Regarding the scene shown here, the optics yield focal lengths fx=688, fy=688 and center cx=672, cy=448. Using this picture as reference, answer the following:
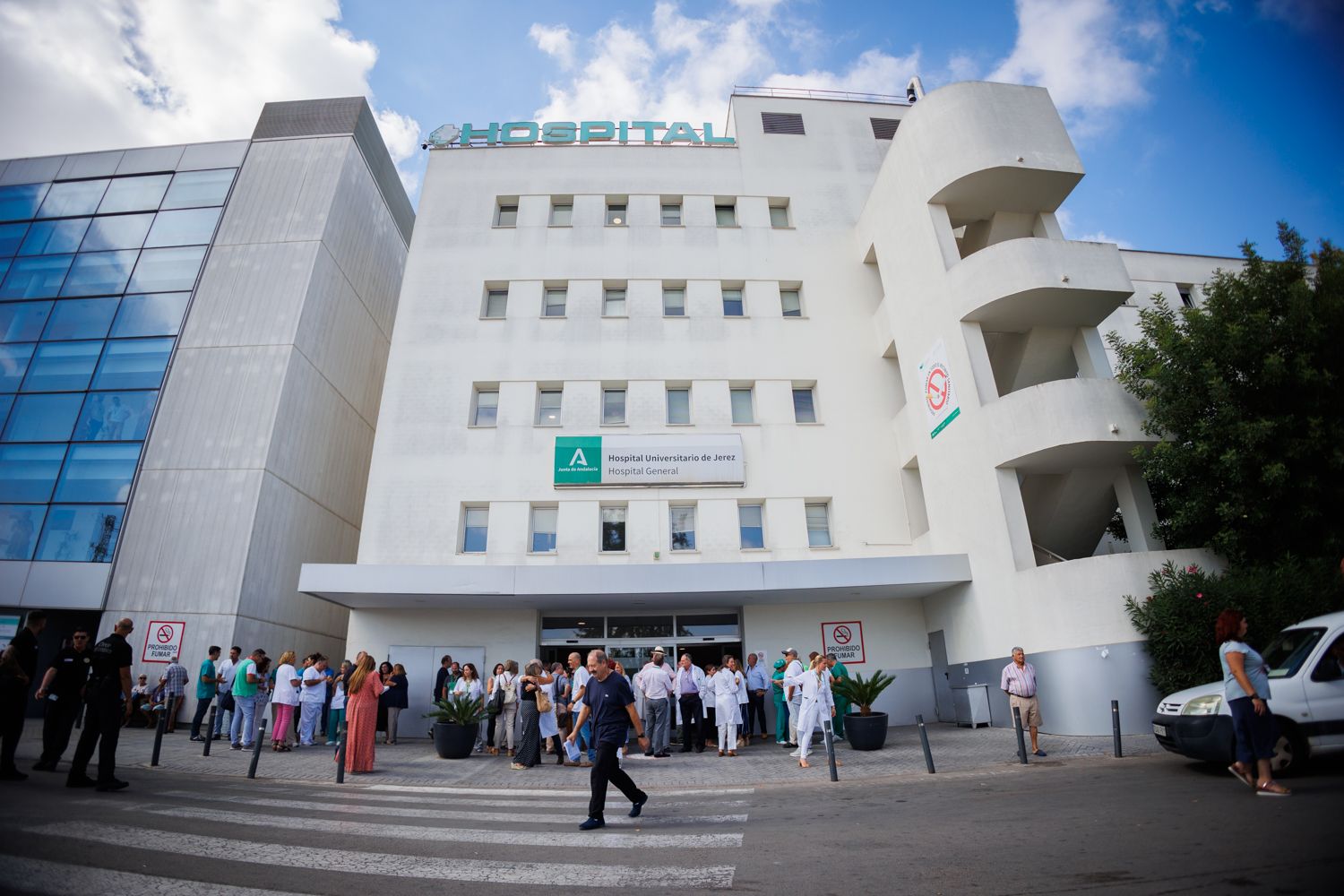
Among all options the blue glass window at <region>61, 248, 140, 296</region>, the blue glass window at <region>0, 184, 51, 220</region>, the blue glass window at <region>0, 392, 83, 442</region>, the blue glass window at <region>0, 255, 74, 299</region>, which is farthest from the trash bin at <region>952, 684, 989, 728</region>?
the blue glass window at <region>0, 184, 51, 220</region>

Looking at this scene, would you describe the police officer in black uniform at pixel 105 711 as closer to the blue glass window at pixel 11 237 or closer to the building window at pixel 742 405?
the building window at pixel 742 405

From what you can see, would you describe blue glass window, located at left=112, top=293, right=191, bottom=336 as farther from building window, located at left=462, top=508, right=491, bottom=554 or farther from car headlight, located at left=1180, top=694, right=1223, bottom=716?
car headlight, located at left=1180, top=694, right=1223, bottom=716

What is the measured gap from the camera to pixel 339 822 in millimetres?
6746

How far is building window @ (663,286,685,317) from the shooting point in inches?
904

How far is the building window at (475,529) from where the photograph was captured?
19.8 meters

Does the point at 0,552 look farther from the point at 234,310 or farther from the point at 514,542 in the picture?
the point at 514,542

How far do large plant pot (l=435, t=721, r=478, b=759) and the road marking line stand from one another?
7966mm

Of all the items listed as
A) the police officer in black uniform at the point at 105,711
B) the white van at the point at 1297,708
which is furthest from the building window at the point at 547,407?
the white van at the point at 1297,708

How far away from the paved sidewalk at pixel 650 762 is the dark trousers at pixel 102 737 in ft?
6.79

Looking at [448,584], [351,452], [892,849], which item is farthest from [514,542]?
[892,849]

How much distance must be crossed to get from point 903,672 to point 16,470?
27.3m

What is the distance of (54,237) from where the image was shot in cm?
2497

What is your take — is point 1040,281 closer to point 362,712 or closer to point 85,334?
point 362,712

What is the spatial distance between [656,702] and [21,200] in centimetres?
3068
